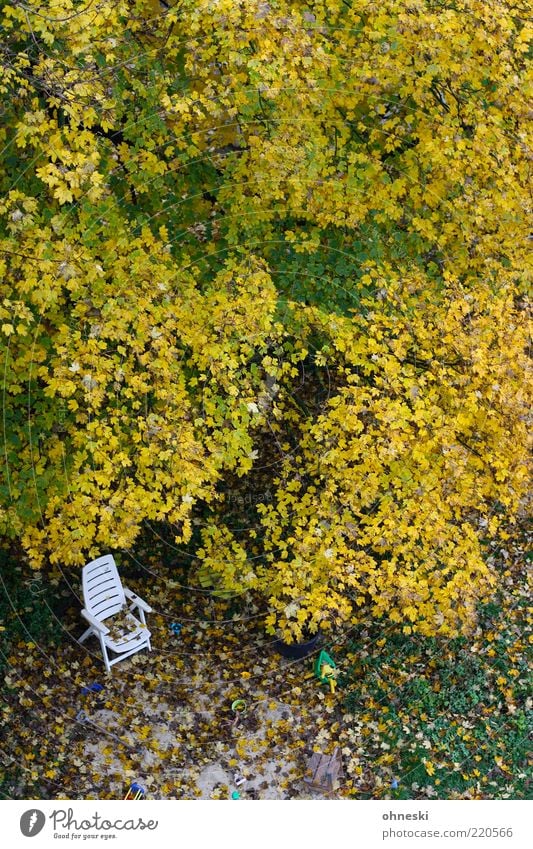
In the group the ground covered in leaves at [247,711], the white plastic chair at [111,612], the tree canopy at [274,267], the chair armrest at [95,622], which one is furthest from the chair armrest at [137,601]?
the tree canopy at [274,267]

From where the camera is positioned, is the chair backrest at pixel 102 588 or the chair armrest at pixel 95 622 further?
the chair backrest at pixel 102 588

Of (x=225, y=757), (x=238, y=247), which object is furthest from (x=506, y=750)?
(x=238, y=247)

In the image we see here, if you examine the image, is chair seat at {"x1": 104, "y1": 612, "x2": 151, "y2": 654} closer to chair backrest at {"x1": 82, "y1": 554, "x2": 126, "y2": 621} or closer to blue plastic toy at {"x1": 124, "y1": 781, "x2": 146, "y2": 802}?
chair backrest at {"x1": 82, "y1": 554, "x2": 126, "y2": 621}

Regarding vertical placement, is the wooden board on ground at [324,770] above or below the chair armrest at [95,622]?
below

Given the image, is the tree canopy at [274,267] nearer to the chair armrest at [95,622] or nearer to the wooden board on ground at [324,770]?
the chair armrest at [95,622]

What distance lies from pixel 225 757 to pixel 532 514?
5588 millimetres

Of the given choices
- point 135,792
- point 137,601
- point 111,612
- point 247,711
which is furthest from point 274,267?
point 135,792

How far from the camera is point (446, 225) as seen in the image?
9117 mm

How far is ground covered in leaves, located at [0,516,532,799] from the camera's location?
8594mm

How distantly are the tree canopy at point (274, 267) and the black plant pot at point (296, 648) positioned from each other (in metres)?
1.12

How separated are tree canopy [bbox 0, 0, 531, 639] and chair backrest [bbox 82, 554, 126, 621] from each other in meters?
0.81

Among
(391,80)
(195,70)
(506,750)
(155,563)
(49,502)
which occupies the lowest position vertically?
(506,750)

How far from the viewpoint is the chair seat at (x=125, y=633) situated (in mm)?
9146
